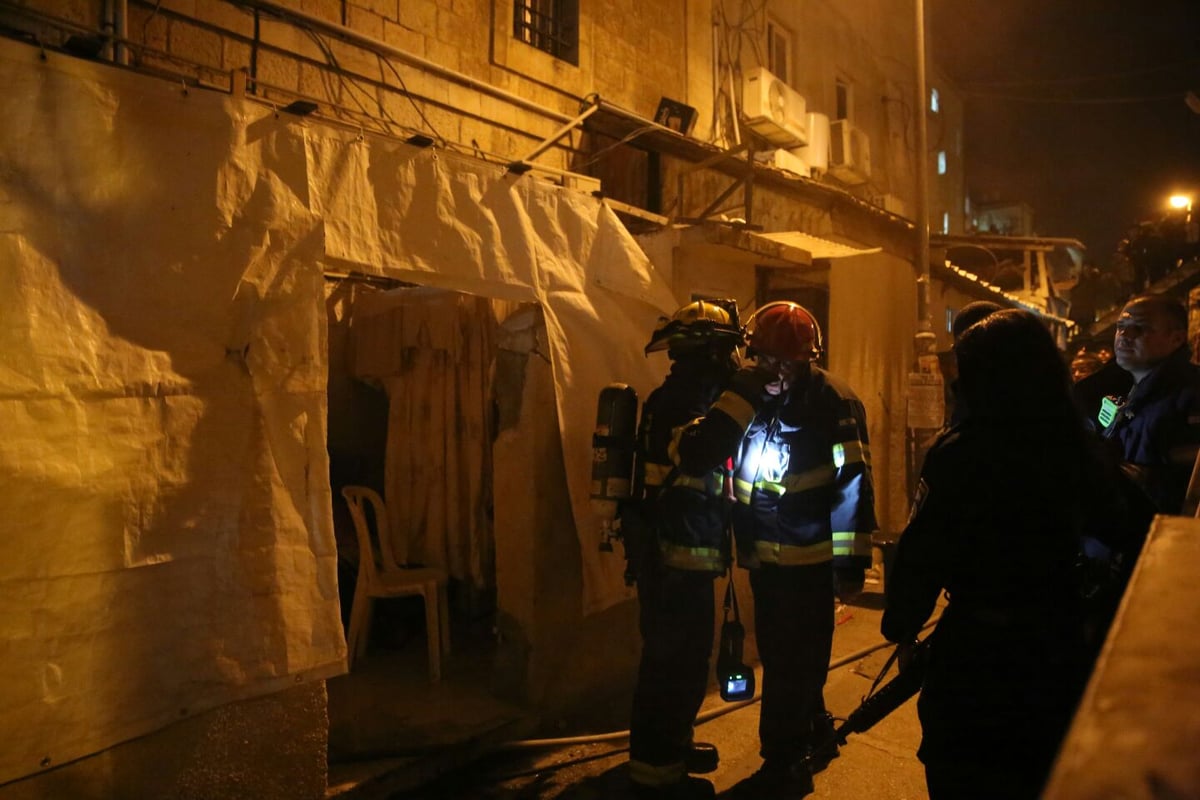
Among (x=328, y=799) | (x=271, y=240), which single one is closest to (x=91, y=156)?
(x=271, y=240)

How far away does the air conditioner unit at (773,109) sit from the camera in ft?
34.4

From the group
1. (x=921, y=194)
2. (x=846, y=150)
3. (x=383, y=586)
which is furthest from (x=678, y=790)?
(x=846, y=150)

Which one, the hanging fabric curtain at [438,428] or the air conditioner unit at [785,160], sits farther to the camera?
the air conditioner unit at [785,160]

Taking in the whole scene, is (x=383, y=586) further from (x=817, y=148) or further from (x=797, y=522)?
(x=817, y=148)

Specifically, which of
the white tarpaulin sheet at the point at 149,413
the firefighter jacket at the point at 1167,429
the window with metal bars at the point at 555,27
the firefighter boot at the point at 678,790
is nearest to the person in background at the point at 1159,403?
the firefighter jacket at the point at 1167,429

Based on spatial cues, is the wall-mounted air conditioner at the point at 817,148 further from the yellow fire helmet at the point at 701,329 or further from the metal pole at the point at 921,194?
the yellow fire helmet at the point at 701,329

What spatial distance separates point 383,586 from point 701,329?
2.95 meters

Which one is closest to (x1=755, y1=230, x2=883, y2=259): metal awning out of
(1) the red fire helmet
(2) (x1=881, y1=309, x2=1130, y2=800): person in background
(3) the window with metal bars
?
(3) the window with metal bars

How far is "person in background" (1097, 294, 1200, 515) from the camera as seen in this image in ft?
12.0

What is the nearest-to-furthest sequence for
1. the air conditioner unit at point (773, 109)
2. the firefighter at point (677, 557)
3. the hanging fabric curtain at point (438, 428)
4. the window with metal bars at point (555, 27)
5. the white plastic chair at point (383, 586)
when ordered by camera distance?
the firefighter at point (677, 557) → the white plastic chair at point (383, 586) → the hanging fabric curtain at point (438, 428) → the window with metal bars at point (555, 27) → the air conditioner unit at point (773, 109)

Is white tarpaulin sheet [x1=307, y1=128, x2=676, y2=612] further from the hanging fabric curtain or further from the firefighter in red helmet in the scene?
the hanging fabric curtain

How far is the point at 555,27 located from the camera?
8203 millimetres

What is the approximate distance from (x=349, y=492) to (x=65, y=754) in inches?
109

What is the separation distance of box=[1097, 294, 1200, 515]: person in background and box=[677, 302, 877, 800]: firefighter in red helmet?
1.37m
